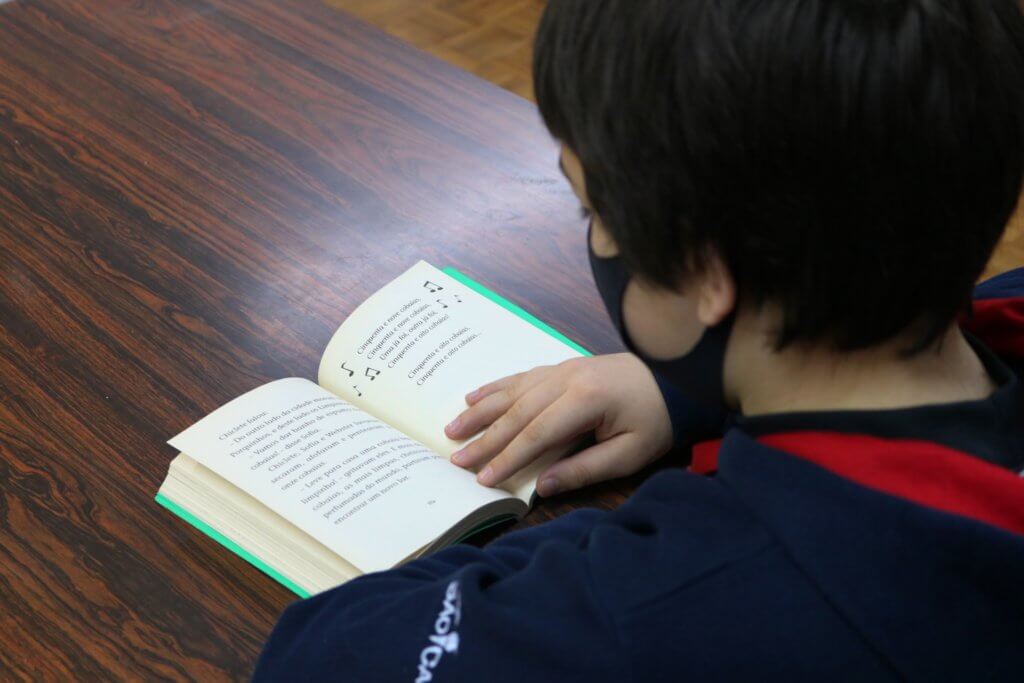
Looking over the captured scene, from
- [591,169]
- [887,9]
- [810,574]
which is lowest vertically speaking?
[810,574]

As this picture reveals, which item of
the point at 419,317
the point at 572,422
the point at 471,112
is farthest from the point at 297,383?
the point at 471,112

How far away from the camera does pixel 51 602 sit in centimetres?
77

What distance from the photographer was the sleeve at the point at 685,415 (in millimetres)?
883

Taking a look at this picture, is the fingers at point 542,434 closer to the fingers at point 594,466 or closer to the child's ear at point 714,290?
the fingers at point 594,466

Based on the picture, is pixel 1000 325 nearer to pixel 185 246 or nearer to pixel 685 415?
pixel 685 415

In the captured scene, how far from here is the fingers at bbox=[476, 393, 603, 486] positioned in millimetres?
841

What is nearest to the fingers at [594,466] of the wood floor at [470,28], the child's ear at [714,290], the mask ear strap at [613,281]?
the mask ear strap at [613,281]

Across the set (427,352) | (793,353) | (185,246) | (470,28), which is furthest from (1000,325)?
(470,28)

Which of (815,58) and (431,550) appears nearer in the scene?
(815,58)

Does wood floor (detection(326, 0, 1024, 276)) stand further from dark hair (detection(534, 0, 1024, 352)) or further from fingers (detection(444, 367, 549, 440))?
dark hair (detection(534, 0, 1024, 352))

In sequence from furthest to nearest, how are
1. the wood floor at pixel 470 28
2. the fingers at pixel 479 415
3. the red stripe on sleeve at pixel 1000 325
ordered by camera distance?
the wood floor at pixel 470 28
the fingers at pixel 479 415
the red stripe on sleeve at pixel 1000 325

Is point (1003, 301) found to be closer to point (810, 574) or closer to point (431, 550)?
point (810, 574)

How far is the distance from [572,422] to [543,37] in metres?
0.32

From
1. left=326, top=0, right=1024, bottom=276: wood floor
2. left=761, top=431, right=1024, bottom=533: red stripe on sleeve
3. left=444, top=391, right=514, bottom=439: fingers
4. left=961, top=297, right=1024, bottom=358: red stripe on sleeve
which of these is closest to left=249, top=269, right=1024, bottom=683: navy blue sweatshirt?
left=761, top=431, right=1024, bottom=533: red stripe on sleeve
